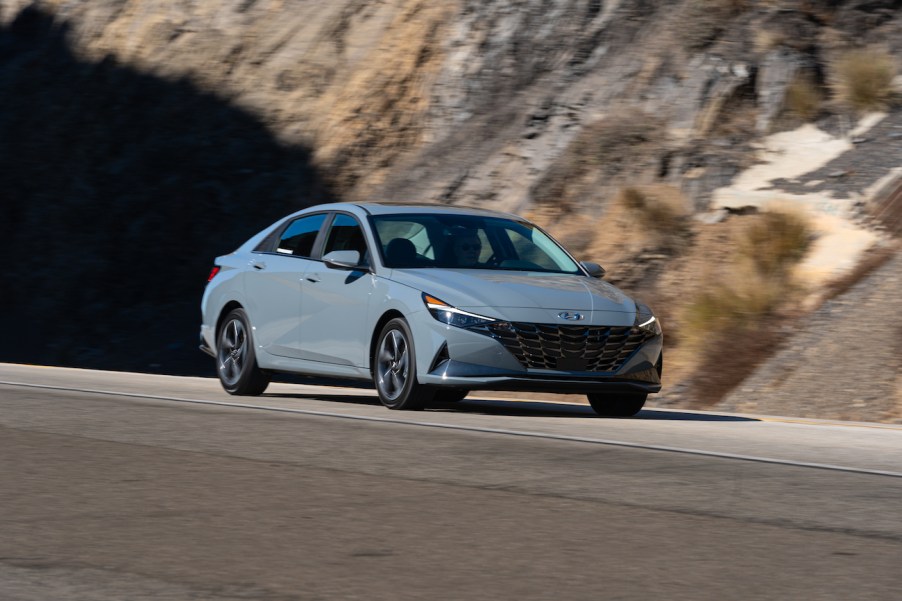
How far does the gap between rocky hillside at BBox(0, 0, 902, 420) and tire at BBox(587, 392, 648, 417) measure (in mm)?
4356

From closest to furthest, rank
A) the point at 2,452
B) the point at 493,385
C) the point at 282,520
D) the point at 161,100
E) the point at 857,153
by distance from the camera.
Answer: the point at 282,520
the point at 2,452
the point at 493,385
the point at 857,153
the point at 161,100

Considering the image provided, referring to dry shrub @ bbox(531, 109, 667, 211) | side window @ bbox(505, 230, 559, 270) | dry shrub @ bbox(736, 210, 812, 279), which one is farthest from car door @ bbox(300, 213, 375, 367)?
dry shrub @ bbox(531, 109, 667, 211)

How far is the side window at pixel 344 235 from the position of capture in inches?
517

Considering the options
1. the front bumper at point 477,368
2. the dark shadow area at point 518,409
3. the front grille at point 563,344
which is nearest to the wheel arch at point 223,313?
the dark shadow area at point 518,409

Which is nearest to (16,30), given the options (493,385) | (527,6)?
(527,6)

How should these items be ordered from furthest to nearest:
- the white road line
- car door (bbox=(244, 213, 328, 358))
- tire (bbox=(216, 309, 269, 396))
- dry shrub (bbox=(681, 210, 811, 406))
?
dry shrub (bbox=(681, 210, 811, 406)) < tire (bbox=(216, 309, 269, 396)) < car door (bbox=(244, 213, 328, 358)) < the white road line

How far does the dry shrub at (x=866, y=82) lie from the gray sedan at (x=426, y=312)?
395 inches

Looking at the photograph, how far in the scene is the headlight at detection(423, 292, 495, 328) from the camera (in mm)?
11633

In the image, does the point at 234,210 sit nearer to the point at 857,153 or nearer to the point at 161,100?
the point at 161,100

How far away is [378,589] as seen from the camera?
5.29 metres

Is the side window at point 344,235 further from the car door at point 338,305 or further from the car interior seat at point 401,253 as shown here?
the car interior seat at point 401,253

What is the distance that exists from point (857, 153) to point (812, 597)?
16895 millimetres

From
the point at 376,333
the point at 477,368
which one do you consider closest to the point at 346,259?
the point at 376,333

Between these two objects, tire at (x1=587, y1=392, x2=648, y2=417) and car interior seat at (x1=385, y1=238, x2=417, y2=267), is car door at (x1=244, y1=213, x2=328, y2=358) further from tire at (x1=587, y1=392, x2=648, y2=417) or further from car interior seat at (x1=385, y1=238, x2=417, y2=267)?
tire at (x1=587, y1=392, x2=648, y2=417)
